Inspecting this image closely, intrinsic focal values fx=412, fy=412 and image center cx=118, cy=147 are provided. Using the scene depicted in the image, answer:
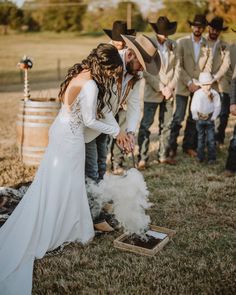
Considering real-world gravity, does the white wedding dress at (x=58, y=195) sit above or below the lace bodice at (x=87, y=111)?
below

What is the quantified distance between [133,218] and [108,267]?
0.60 metres

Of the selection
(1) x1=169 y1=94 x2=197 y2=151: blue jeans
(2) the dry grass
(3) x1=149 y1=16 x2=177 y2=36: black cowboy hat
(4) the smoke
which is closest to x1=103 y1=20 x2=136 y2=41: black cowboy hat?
(3) x1=149 y1=16 x2=177 y2=36: black cowboy hat

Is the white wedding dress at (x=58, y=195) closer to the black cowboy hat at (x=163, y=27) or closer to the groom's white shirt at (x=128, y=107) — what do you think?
the groom's white shirt at (x=128, y=107)

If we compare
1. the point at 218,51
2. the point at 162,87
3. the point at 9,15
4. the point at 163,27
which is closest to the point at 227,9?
the point at 218,51

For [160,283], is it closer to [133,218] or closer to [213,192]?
[133,218]

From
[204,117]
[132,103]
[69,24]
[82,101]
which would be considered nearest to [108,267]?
[82,101]

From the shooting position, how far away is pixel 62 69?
33.0 metres

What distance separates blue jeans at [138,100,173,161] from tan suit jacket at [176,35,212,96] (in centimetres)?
68

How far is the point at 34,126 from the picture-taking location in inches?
272

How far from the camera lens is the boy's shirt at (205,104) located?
738 cm

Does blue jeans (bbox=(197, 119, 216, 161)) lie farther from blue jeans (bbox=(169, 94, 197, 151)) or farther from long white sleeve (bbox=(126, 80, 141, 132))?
long white sleeve (bbox=(126, 80, 141, 132))

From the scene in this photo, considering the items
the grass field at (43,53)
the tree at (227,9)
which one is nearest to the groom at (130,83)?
the tree at (227,9)

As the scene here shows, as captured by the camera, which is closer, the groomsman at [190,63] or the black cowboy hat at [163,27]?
the black cowboy hat at [163,27]

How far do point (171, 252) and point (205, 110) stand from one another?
3753mm
